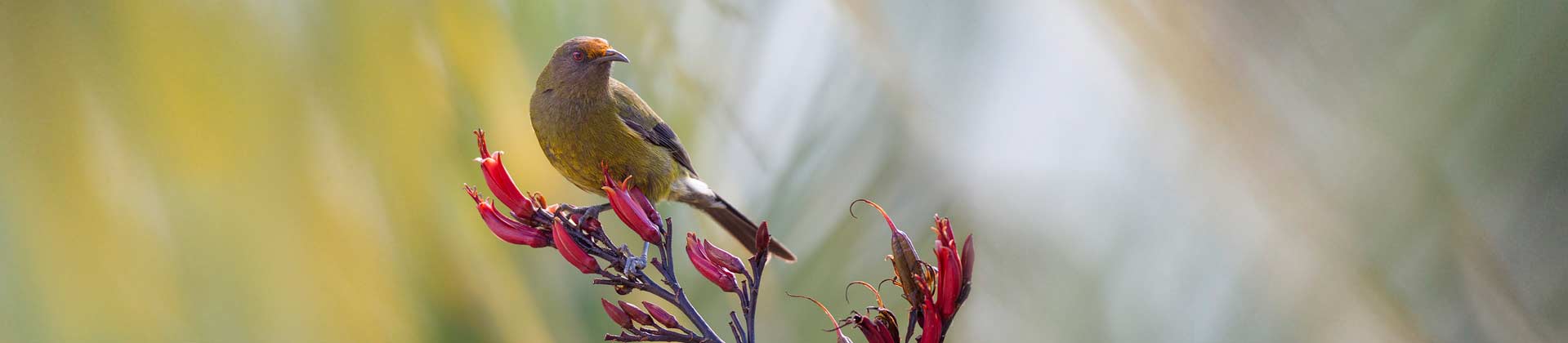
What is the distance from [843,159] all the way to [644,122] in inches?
25.0

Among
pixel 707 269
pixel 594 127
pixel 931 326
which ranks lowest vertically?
Answer: pixel 931 326

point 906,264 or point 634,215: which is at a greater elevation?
point 634,215

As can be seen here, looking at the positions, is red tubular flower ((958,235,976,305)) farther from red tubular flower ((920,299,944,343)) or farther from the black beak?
the black beak

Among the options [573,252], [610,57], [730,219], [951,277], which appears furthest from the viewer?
[730,219]

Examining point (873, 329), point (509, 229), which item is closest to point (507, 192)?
point (509, 229)

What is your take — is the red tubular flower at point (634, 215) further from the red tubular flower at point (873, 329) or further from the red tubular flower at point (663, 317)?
the red tubular flower at point (873, 329)

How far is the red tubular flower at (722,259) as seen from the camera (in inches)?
37.1

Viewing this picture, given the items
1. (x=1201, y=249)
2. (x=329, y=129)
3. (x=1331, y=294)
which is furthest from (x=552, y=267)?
(x=1331, y=294)

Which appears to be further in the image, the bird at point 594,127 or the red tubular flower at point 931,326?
the bird at point 594,127

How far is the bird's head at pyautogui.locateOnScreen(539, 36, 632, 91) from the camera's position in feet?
3.93

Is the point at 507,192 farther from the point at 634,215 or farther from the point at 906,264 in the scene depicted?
the point at 906,264

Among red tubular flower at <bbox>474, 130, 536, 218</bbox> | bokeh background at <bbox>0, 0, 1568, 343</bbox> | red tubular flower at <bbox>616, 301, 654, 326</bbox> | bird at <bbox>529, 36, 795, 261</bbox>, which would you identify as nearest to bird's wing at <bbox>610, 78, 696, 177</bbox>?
bird at <bbox>529, 36, 795, 261</bbox>

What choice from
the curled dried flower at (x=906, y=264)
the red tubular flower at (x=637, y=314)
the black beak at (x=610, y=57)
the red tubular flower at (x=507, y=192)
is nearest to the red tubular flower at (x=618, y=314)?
the red tubular flower at (x=637, y=314)

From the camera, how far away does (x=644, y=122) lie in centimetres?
128
